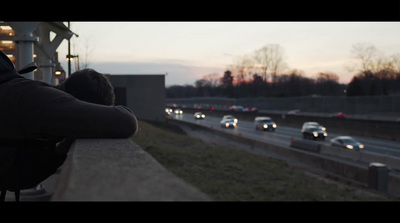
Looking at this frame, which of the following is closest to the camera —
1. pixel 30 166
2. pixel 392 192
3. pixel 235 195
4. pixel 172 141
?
pixel 30 166

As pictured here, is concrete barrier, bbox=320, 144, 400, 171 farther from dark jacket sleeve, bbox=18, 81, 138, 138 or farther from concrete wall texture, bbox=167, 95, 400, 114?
concrete wall texture, bbox=167, 95, 400, 114

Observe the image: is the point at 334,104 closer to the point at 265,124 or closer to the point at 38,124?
the point at 265,124

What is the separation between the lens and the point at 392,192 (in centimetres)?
1773

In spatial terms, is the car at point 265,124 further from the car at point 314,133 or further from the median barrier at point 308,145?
the median barrier at point 308,145

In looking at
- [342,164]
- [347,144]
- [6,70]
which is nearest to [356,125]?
[347,144]

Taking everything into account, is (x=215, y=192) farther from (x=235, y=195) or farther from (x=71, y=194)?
(x=71, y=194)

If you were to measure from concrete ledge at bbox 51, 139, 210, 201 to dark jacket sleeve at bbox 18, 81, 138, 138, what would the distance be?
15cm

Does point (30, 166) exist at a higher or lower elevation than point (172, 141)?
higher

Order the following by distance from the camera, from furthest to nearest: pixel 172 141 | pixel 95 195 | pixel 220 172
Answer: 1. pixel 172 141
2. pixel 220 172
3. pixel 95 195

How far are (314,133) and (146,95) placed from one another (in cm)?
2019

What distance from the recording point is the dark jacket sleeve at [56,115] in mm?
1746

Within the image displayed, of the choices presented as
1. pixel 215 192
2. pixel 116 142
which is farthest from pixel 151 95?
pixel 116 142

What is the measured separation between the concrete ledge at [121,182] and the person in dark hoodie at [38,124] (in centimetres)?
17
